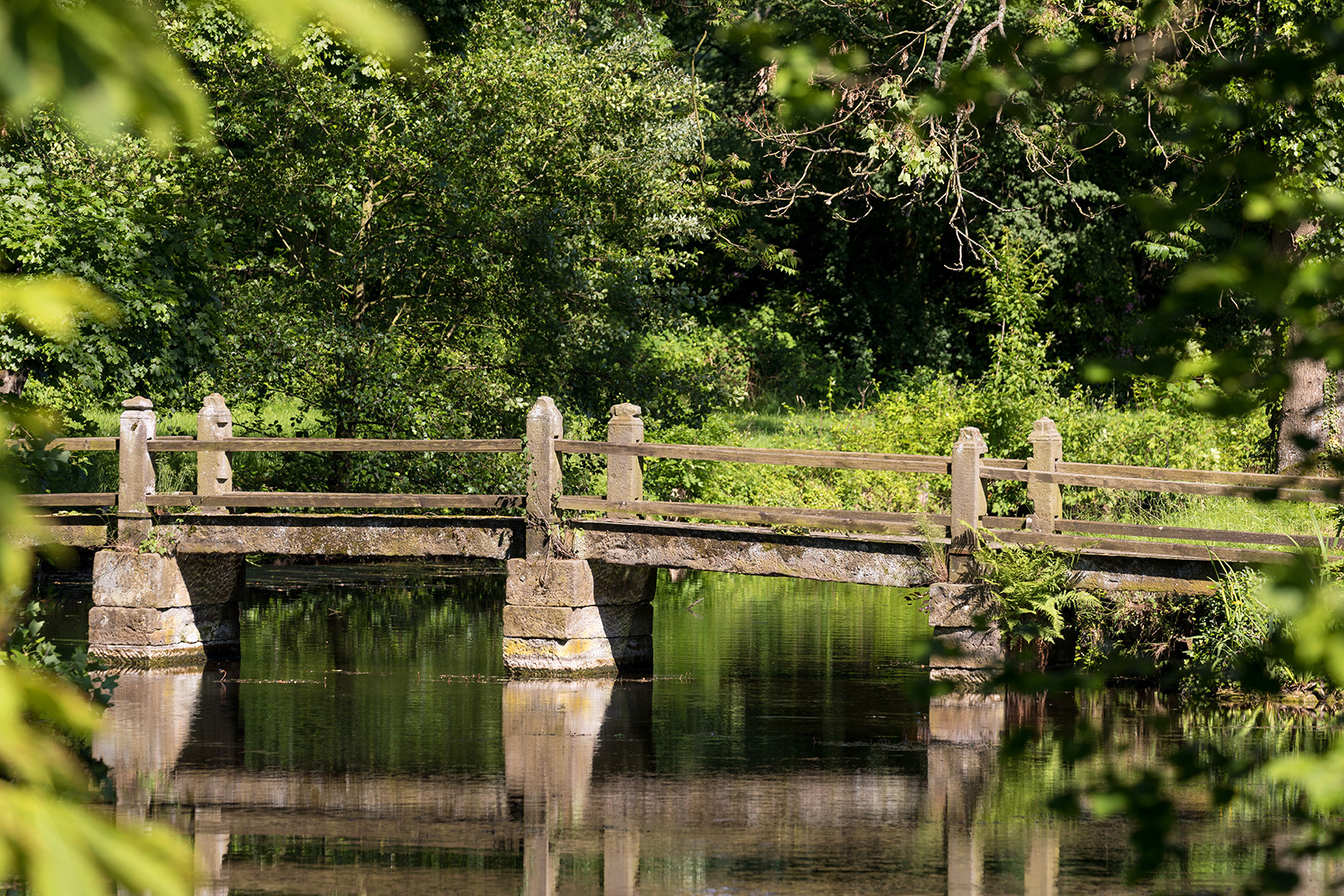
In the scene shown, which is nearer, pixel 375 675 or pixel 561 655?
pixel 561 655

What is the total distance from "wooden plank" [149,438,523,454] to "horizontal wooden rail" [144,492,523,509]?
1.50 ft

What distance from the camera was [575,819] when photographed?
400 inches

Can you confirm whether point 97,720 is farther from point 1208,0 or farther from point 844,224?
point 844,224

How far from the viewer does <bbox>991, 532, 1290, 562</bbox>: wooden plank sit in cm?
1255

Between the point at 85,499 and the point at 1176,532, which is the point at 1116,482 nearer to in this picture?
the point at 1176,532

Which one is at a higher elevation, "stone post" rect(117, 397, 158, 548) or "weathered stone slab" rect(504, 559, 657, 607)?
"stone post" rect(117, 397, 158, 548)

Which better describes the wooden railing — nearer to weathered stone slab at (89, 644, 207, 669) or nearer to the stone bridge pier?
the stone bridge pier

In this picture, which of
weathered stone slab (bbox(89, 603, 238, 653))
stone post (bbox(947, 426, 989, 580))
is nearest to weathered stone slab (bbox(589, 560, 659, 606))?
stone post (bbox(947, 426, 989, 580))

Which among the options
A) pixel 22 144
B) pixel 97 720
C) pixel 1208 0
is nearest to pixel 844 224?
pixel 1208 0

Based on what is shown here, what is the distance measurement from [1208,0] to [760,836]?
18.3 metres

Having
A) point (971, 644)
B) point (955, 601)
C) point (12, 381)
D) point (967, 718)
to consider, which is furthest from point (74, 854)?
point (12, 381)

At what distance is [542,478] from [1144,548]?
5.63 m

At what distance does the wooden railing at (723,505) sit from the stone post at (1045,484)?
0.01 metres

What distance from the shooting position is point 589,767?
11.6 meters
